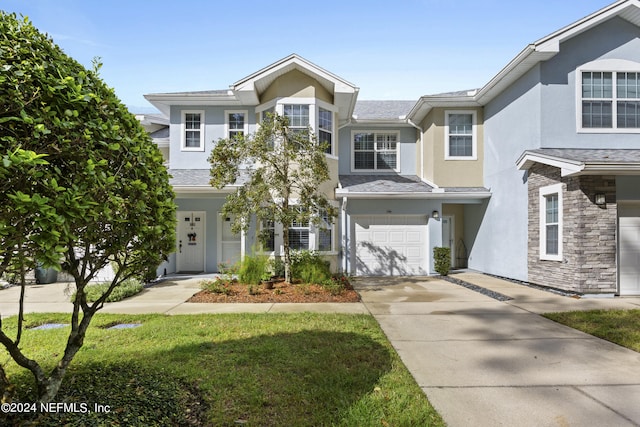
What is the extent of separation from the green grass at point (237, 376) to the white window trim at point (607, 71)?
357 inches

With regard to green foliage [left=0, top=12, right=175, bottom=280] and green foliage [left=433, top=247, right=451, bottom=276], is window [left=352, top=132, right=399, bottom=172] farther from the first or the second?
green foliage [left=0, top=12, right=175, bottom=280]

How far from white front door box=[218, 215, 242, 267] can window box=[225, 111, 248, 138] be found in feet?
10.5

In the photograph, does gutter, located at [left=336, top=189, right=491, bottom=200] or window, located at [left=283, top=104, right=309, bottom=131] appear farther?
gutter, located at [left=336, top=189, right=491, bottom=200]

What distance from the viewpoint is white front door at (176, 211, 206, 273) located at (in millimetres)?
13086

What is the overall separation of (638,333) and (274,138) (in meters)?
8.40

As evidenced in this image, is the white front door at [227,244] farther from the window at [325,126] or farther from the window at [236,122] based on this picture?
the window at [325,126]

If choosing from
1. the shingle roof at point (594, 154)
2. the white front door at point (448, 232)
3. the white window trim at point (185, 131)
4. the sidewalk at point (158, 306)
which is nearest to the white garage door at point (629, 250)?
the shingle roof at point (594, 154)

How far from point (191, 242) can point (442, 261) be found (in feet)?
29.8

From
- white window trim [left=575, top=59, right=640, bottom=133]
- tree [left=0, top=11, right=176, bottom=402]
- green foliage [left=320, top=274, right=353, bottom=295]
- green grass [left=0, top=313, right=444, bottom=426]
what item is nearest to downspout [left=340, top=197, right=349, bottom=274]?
green foliage [left=320, top=274, right=353, bottom=295]

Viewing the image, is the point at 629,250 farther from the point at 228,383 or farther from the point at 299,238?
the point at 228,383

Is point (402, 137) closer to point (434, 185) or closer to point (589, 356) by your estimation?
point (434, 185)

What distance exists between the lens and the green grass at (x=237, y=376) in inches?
120

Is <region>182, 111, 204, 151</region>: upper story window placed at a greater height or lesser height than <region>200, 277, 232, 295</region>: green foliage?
greater

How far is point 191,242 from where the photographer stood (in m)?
13.1
